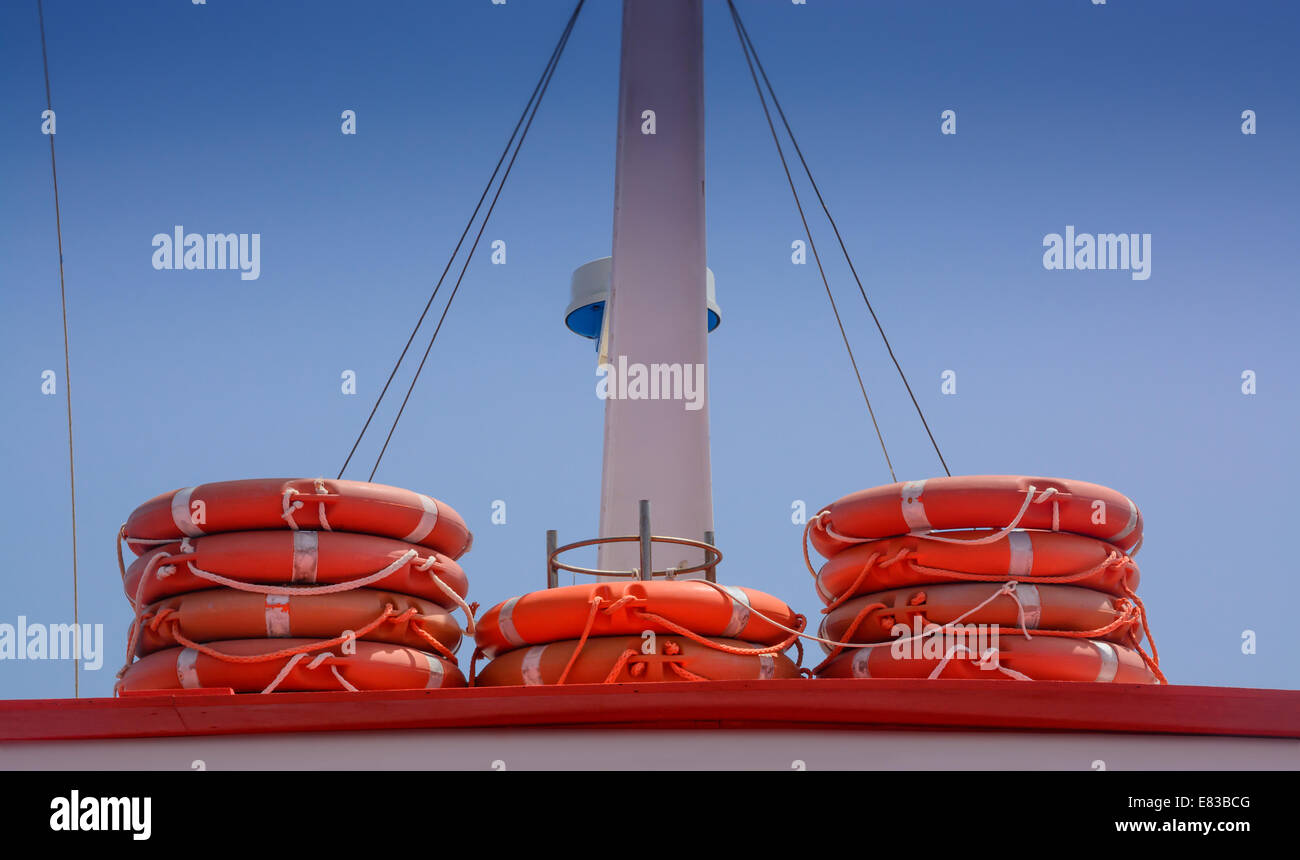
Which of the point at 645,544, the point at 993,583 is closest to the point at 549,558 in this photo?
the point at 645,544

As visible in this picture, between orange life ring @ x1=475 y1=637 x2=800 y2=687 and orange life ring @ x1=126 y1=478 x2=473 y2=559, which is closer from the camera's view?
orange life ring @ x1=475 y1=637 x2=800 y2=687

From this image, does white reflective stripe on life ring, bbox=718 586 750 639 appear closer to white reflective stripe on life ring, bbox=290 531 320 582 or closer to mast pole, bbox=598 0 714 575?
white reflective stripe on life ring, bbox=290 531 320 582

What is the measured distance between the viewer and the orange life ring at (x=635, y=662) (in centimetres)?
319

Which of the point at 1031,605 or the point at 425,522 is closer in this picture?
the point at 1031,605

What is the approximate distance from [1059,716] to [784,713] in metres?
A: 0.63

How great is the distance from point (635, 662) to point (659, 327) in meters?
2.38

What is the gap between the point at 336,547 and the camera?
3.35 meters

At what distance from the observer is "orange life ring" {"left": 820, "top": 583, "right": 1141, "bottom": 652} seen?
11.0 feet

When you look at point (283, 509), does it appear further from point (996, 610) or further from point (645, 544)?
point (996, 610)

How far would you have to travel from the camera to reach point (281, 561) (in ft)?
10.9

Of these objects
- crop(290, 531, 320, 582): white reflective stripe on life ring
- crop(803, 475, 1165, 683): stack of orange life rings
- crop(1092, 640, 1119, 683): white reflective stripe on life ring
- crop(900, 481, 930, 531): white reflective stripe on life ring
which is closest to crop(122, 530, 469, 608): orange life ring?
crop(290, 531, 320, 582): white reflective stripe on life ring

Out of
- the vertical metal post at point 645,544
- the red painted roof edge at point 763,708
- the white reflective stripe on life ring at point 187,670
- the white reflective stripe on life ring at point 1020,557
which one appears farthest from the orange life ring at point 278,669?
the white reflective stripe on life ring at point 1020,557

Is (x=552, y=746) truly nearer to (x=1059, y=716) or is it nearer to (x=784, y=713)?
(x=784, y=713)
